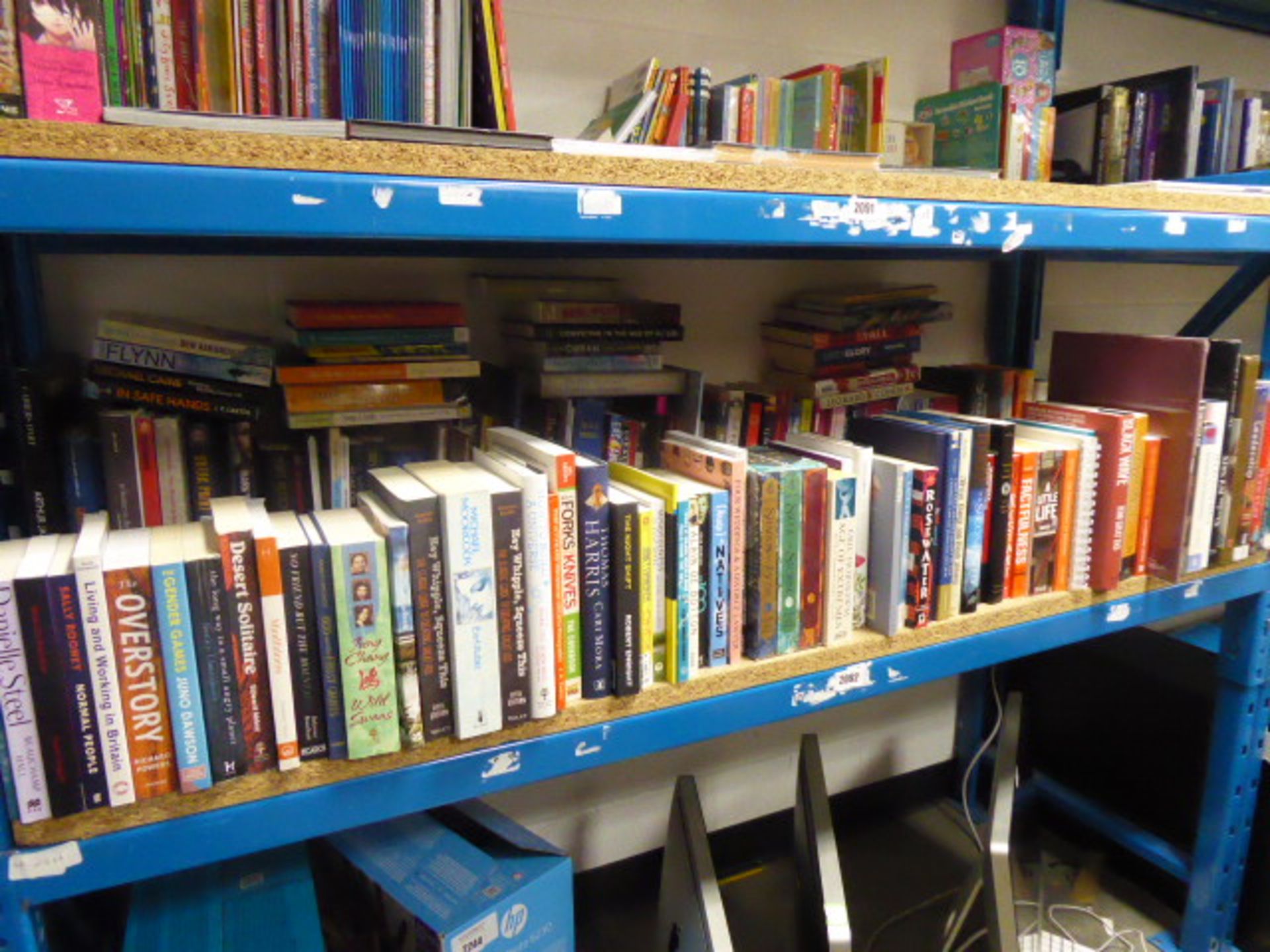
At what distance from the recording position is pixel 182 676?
597mm

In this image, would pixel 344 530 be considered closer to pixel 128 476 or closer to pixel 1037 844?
pixel 128 476

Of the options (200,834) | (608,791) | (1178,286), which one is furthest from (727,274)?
(1178,286)

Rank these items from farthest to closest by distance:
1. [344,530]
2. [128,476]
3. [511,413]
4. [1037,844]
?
1. [1037,844]
2. [511,413]
3. [128,476]
4. [344,530]

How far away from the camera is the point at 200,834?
62cm

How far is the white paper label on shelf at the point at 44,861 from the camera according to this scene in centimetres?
57

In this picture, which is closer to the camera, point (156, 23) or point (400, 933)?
point (156, 23)

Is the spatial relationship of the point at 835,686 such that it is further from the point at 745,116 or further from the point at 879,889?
the point at 879,889

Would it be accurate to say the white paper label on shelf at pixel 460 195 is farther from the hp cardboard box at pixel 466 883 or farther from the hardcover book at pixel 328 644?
the hp cardboard box at pixel 466 883

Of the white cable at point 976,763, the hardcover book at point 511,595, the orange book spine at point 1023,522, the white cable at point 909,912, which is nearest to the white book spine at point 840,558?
the orange book spine at point 1023,522

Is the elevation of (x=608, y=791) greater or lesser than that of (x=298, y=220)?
lesser

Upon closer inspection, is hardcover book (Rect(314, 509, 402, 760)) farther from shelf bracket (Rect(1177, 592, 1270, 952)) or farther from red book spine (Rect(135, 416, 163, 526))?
shelf bracket (Rect(1177, 592, 1270, 952))

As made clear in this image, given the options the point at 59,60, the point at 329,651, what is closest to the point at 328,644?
the point at 329,651

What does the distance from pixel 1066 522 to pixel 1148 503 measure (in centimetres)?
13

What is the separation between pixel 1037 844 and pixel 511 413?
1264 mm
